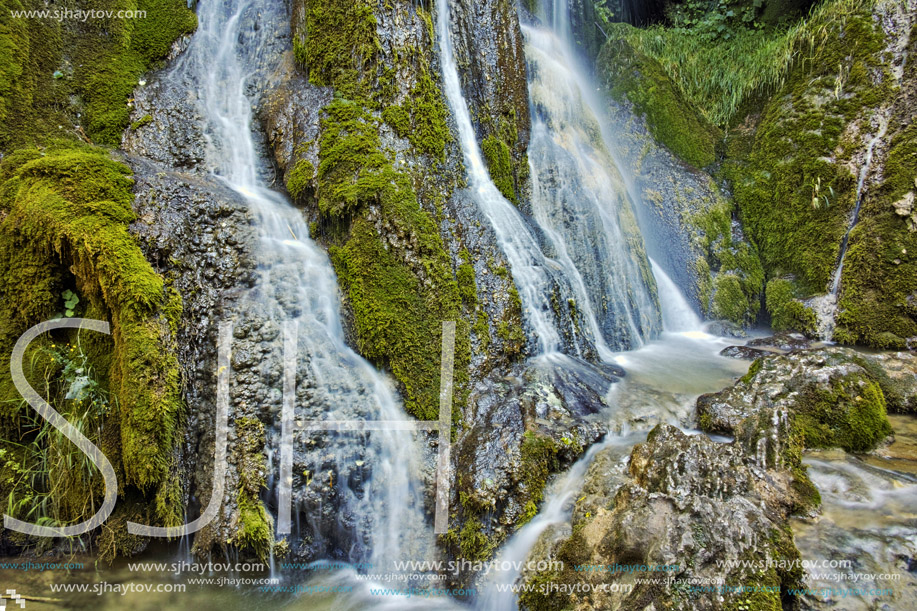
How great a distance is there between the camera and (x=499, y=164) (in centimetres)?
700

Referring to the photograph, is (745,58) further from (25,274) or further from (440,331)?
(25,274)

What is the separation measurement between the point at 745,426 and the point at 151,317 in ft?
16.2

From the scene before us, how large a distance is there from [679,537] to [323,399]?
Answer: 285 cm

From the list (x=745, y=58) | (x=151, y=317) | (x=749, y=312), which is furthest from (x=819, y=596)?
(x=745, y=58)

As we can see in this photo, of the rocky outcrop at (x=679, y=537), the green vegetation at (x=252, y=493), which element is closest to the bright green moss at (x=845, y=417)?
the rocky outcrop at (x=679, y=537)

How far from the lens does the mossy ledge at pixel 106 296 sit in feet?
11.8

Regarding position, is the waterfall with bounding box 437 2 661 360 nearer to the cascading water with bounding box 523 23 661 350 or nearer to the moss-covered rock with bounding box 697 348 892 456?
the cascading water with bounding box 523 23 661 350

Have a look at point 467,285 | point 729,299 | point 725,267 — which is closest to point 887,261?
point 729,299

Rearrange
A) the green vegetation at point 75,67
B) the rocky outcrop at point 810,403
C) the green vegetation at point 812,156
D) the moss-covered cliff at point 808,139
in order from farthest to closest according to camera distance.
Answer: the green vegetation at point 812,156, the moss-covered cliff at point 808,139, the green vegetation at point 75,67, the rocky outcrop at point 810,403

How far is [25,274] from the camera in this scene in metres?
3.94

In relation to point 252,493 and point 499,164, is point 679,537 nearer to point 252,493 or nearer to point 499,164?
point 252,493

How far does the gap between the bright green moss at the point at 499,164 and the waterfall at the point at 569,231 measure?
0.17 m

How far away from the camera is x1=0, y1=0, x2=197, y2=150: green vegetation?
16.8 feet

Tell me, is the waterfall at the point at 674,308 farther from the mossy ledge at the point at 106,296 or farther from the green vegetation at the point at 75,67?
the green vegetation at the point at 75,67
